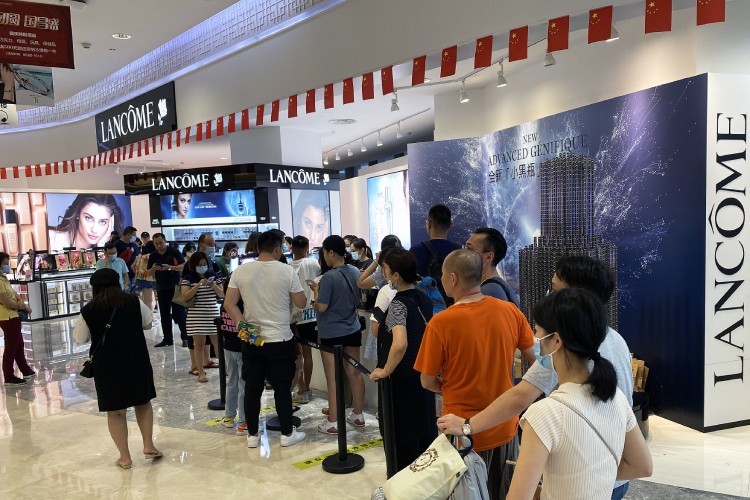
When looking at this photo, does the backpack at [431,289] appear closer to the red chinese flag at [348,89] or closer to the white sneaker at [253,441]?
the white sneaker at [253,441]

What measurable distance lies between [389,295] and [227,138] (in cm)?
794

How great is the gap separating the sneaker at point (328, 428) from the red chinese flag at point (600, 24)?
329cm

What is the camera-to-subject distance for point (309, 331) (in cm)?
440

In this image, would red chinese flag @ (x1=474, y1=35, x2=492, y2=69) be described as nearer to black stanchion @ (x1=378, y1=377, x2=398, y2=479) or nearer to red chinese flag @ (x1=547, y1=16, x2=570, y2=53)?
red chinese flag @ (x1=547, y1=16, x2=570, y2=53)

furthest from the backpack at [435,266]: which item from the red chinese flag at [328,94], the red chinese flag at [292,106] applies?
the red chinese flag at [292,106]

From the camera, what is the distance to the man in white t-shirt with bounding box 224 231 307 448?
3801 mm

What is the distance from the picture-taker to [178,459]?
3.88 m

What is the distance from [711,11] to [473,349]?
250 centimetres

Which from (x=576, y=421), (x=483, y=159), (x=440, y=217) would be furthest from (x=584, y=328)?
(x=483, y=159)

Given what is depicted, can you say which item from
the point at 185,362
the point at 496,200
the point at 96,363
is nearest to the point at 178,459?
the point at 96,363

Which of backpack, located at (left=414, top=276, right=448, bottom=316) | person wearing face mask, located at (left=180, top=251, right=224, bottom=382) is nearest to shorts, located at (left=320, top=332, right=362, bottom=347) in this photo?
backpack, located at (left=414, top=276, right=448, bottom=316)

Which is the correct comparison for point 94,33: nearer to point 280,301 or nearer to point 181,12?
point 181,12

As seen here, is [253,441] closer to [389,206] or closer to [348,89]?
[348,89]

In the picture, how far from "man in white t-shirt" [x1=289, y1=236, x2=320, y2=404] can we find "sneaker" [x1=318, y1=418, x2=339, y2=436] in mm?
641
